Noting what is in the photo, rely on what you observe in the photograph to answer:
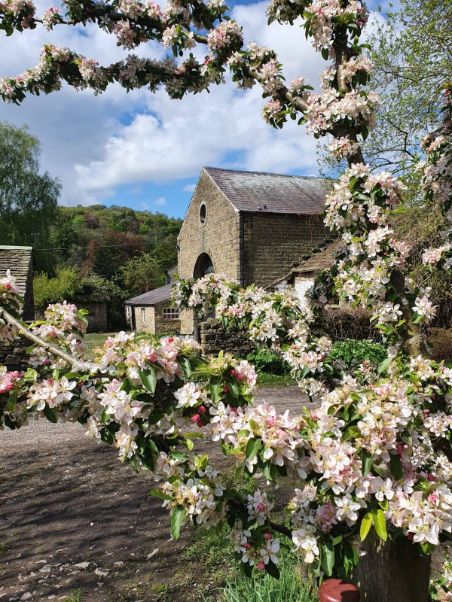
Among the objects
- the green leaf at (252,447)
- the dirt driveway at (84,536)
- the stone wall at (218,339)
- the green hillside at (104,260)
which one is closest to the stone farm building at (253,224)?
the stone wall at (218,339)

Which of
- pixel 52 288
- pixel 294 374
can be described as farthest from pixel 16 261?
pixel 52 288

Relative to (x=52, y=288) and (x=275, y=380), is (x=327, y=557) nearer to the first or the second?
(x=275, y=380)

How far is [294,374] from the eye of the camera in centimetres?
307

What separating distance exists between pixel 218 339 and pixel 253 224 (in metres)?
5.62

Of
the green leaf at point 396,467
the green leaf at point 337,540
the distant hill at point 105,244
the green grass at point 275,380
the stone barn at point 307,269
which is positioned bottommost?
the green grass at point 275,380

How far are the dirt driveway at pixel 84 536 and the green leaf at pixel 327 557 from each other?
7.95ft

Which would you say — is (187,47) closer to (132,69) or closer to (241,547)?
(132,69)

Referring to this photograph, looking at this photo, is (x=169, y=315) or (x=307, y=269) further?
(x=169, y=315)

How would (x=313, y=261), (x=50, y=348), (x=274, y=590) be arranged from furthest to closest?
(x=313, y=261) < (x=274, y=590) < (x=50, y=348)

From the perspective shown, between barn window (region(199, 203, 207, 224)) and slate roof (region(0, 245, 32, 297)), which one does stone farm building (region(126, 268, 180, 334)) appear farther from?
slate roof (region(0, 245, 32, 297))

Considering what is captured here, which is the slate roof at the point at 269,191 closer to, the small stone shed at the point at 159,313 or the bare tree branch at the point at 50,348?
the small stone shed at the point at 159,313

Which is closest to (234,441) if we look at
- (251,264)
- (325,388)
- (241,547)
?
(241,547)

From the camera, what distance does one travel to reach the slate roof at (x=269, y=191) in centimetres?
1811

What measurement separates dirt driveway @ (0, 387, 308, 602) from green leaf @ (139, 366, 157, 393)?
2.79 m
